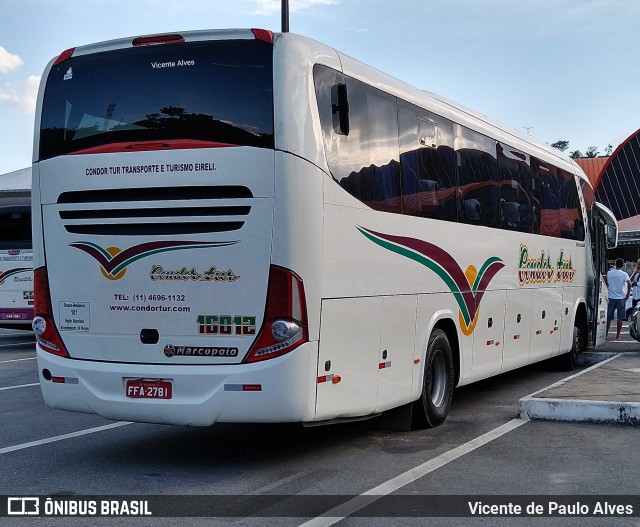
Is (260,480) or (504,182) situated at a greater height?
(504,182)

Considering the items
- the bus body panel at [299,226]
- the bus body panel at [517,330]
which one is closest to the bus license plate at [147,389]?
the bus body panel at [299,226]

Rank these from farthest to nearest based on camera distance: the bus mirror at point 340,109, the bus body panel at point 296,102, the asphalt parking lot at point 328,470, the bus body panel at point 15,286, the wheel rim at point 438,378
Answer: the bus body panel at point 15,286 < the wheel rim at point 438,378 < the bus mirror at point 340,109 < the bus body panel at point 296,102 < the asphalt parking lot at point 328,470

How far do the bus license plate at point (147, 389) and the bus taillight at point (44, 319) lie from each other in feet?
2.84

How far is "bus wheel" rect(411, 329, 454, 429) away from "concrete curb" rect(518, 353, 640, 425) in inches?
34.0

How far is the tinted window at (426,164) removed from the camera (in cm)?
945

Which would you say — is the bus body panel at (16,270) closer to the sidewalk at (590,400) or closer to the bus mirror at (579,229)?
the bus mirror at (579,229)

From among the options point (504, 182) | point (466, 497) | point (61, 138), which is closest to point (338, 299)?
point (466, 497)

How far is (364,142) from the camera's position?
338 inches

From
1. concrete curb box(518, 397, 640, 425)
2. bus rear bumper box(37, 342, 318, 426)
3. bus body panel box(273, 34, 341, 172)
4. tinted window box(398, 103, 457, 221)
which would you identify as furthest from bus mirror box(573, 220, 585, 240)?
bus rear bumper box(37, 342, 318, 426)

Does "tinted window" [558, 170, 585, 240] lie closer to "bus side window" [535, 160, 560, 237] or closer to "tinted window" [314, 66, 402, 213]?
"bus side window" [535, 160, 560, 237]

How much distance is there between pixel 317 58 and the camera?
7910 mm

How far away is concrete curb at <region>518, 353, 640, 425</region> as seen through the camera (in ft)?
31.9

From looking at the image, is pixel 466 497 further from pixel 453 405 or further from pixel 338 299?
pixel 453 405

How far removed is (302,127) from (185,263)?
1.47 metres
